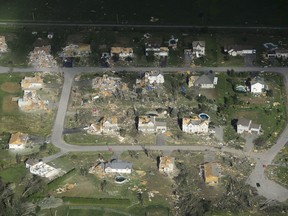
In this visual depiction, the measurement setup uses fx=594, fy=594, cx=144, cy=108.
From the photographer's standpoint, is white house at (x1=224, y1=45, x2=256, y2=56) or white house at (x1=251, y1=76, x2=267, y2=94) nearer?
white house at (x1=251, y1=76, x2=267, y2=94)

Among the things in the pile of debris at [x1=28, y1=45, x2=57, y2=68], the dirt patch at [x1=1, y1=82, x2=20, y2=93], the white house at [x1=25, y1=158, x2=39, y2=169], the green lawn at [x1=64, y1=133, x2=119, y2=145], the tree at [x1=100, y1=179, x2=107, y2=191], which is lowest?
the tree at [x1=100, y1=179, x2=107, y2=191]

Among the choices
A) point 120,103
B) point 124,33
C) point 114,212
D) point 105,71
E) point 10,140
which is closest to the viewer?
point 114,212

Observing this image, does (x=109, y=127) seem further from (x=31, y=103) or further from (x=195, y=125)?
(x=31, y=103)

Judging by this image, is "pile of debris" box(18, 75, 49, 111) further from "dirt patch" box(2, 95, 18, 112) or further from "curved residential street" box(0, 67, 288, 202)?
"curved residential street" box(0, 67, 288, 202)

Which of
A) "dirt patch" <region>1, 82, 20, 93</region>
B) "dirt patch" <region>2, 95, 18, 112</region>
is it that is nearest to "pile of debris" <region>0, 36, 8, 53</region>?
"dirt patch" <region>1, 82, 20, 93</region>

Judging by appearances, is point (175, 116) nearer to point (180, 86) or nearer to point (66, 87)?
point (180, 86)

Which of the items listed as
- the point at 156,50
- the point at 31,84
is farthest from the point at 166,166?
the point at 156,50

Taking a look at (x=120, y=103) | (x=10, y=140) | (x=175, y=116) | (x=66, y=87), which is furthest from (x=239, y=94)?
(x=10, y=140)
